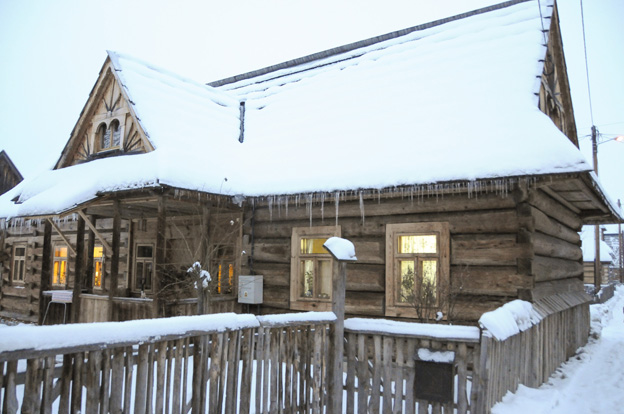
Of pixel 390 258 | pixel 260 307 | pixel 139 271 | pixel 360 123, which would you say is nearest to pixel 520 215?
pixel 390 258

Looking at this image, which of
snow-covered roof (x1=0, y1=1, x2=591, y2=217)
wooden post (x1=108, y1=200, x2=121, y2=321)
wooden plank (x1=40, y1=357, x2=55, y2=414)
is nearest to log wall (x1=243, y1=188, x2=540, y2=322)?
snow-covered roof (x1=0, y1=1, x2=591, y2=217)

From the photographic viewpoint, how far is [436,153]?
368 inches

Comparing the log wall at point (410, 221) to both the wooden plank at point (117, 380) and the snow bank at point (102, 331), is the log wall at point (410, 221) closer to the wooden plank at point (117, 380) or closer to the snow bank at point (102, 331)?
the snow bank at point (102, 331)

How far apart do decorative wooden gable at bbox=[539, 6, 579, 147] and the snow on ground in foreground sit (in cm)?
544

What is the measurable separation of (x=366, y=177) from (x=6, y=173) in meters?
22.6

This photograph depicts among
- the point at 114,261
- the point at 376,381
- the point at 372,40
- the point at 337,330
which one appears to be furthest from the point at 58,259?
the point at 376,381

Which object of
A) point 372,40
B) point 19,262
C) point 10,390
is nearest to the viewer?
point 10,390

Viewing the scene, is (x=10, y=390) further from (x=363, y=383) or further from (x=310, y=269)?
(x=310, y=269)

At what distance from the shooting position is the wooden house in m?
8.97

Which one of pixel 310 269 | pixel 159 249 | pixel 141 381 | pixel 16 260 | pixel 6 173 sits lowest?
pixel 141 381

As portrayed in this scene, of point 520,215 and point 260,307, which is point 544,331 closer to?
point 520,215

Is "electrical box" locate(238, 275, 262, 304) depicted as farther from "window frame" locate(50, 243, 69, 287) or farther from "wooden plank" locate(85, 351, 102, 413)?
"window frame" locate(50, 243, 69, 287)

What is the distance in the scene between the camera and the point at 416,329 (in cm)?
613

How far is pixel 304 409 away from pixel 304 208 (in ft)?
18.6
